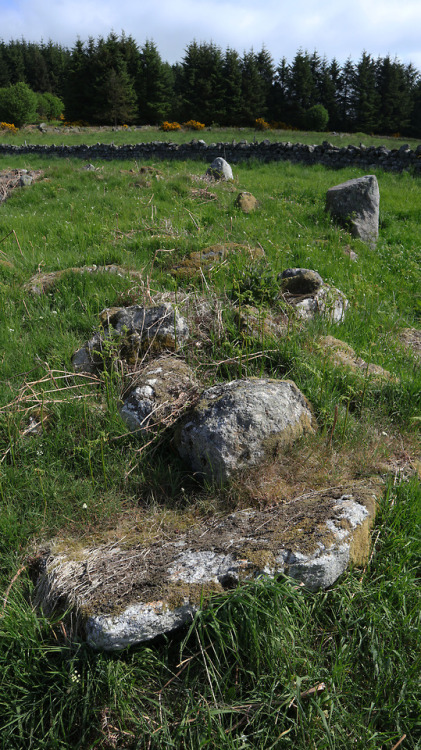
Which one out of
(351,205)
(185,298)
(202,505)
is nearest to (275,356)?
(185,298)

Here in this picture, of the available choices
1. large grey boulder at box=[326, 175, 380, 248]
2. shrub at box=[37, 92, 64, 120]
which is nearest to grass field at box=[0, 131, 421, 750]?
large grey boulder at box=[326, 175, 380, 248]

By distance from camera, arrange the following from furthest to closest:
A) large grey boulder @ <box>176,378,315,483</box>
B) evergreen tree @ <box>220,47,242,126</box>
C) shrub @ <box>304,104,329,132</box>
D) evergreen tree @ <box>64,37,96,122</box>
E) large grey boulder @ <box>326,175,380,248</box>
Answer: evergreen tree @ <box>64,37,96,122</box>, evergreen tree @ <box>220,47,242,126</box>, shrub @ <box>304,104,329,132</box>, large grey boulder @ <box>326,175,380,248</box>, large grey boulder @ <box>176,378,315,483</box>

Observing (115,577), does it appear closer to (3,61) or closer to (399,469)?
(399,469)

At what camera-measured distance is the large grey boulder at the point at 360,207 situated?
8.16m

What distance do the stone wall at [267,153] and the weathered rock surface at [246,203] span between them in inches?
257

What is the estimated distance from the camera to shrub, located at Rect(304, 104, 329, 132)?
35406 mm

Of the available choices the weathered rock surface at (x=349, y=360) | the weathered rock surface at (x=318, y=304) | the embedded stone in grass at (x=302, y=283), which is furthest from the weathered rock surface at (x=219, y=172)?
the weathered rock surface at (x=349, y=360)

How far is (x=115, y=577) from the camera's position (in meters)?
2.14

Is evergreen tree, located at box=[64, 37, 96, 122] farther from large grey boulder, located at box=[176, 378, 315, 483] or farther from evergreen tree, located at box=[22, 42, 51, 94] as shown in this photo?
large grey boulder, located at box=[176, 378, 315, 483]

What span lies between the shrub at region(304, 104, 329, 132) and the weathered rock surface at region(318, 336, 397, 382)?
124 feet

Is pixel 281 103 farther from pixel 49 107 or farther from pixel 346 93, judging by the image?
pixel 49 107

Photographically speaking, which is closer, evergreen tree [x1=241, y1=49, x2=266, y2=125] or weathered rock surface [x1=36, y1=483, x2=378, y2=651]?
weathered rock surface [x1=36, y1=483, x2=378, y2=651]

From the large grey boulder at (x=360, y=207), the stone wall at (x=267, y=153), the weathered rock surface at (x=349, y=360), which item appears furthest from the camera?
the stone wall at (x=267, y=153)

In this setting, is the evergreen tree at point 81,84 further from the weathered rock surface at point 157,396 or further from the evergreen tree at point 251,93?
the weathered rock surface at point 157,396
